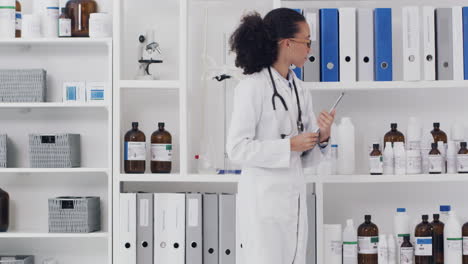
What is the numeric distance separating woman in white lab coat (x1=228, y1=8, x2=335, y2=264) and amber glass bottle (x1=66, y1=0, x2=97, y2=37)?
3.31ft

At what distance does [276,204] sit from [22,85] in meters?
1.41

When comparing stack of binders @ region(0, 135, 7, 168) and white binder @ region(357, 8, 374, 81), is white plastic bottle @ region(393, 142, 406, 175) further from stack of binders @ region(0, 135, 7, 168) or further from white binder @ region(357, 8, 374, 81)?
stack of binders @ region(0, 135, 7, 168)

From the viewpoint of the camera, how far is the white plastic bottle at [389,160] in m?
2.85

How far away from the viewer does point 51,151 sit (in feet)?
9.76

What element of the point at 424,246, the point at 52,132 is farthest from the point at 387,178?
the point at 52,132

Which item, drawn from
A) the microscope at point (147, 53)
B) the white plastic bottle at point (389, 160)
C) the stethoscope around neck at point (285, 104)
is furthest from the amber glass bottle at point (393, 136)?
the microscope at point (147, 53)

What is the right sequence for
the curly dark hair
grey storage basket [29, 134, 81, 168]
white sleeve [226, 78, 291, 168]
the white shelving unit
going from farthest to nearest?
the white shelving unit < grey storage basket [29, 134, 81, 168] < the curly dark hair < white sleeve [226, 78, 291, 168]

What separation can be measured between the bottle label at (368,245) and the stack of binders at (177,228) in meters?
0.52

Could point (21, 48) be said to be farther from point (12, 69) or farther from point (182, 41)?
point (182, 41)

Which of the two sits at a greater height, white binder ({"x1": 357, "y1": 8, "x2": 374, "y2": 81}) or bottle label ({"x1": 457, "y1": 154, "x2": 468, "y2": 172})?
white binder ({"x1": 357, "y1": 8, "x2": 374, "y2": 81})

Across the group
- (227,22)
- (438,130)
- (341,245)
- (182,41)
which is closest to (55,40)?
(182,41)

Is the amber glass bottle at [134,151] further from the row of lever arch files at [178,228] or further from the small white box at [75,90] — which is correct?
the small white box at [75,90]

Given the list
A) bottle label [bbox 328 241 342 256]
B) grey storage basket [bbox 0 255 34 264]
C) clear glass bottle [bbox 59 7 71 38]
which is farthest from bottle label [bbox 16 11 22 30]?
bottle label [bbox 328 241 342 256]

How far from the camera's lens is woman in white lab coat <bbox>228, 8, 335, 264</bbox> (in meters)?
2.16
